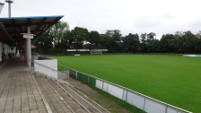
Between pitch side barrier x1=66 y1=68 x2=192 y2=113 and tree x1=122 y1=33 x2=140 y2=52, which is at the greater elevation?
tree x1=122 y1=33 x2=140 y2=52

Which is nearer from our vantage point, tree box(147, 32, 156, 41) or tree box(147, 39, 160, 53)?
tree box(147, 39, 160, 53)

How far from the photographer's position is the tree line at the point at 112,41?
3120 inches

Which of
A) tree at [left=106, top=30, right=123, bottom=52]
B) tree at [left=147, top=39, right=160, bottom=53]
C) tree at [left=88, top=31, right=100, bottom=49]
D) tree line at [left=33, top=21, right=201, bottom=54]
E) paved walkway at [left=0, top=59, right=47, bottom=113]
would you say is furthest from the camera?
tree at [left=106, top=30, right=123, bottom=52]

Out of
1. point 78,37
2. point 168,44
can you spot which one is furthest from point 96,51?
point 168,44

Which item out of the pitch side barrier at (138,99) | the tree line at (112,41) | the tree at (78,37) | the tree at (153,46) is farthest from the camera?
the tree at (153,46)


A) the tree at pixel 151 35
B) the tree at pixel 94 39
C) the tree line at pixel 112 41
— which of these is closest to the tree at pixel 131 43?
the tree line at pixel 112 41

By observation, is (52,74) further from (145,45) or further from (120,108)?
(145,45)

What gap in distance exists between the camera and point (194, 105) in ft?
35.6

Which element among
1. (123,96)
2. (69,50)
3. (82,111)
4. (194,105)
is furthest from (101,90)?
(69,50)

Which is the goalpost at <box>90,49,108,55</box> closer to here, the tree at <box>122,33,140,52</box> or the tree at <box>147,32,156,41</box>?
the tree at <box>122,33,140,52</box>

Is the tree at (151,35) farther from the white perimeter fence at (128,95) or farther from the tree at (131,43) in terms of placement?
the white perimeter fence at (128,95)

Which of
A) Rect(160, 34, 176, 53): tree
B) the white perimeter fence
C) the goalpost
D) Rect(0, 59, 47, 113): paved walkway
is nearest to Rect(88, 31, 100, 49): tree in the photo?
the goalpost

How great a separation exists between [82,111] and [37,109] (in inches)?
56.3

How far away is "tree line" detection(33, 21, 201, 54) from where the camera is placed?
79250 millimetres
